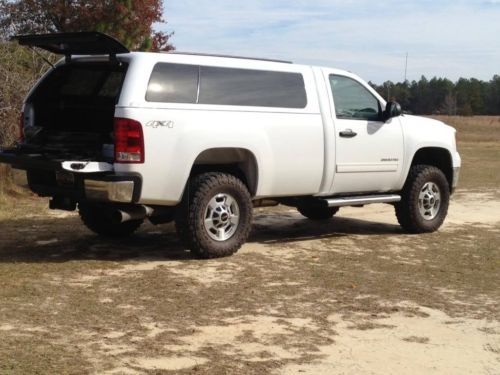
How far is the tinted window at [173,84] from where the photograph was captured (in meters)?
6.91

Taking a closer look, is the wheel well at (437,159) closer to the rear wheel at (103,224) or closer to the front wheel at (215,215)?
the front wheel at (215,215)

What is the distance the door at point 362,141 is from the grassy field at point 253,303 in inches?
30.4

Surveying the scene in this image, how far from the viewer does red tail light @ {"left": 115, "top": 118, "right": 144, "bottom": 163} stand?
21.8 ft

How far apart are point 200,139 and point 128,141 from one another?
2.45 ft

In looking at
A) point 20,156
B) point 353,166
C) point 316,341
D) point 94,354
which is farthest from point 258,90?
point 94,354

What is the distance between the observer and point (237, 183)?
24.8 ft

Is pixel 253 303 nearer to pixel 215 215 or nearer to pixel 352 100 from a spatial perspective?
pixel 215 215

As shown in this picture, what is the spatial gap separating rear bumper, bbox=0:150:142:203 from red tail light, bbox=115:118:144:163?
0.15 meters

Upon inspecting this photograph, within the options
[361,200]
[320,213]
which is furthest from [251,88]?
[320,213]

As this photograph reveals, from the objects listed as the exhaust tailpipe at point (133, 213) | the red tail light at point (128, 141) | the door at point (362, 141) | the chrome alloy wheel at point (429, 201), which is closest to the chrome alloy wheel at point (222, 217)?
the exhaust tailpipe at point (133, 213)

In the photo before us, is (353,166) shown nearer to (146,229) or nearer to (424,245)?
(424,245)

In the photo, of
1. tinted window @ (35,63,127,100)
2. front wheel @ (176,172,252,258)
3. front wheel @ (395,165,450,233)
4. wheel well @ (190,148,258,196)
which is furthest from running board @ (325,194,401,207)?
tinted window @ (35,63,127,100)

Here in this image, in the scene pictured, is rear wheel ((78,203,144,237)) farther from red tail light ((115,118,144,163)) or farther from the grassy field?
red tail light ((115,118,144,163))

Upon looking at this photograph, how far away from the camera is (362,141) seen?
8.66 meters
